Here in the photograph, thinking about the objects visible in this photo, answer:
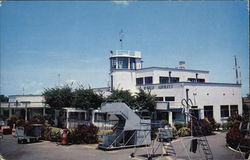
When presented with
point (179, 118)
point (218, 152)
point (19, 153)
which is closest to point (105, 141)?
point (19, 153)

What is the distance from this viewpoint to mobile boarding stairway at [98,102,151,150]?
698 inches

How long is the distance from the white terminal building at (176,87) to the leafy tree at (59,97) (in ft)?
21.8

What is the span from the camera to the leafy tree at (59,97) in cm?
3462

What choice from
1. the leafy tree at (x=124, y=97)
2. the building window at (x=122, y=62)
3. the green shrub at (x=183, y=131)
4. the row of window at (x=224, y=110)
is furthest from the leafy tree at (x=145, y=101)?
the building window at (x=122, y=62)

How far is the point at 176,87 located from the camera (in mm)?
31828

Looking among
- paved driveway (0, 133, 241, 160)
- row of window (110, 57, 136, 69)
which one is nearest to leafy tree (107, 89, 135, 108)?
row of window (110, 57, 136, 69)

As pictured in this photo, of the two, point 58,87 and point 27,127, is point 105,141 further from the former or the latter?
point 58,87

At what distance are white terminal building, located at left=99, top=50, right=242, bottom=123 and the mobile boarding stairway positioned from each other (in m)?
8.71

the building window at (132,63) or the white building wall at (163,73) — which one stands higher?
the building window at (132,63)

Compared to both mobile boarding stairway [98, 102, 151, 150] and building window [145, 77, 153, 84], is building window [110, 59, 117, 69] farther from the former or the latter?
mobile boarding stairway [98, 102, 151, 150]

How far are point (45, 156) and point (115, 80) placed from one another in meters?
22.7

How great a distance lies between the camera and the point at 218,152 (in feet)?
52.2

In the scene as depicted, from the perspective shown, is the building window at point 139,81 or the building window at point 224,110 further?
the building window at point 139,81

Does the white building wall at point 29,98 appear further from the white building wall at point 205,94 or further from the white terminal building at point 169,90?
the white building wall at point 205,94
